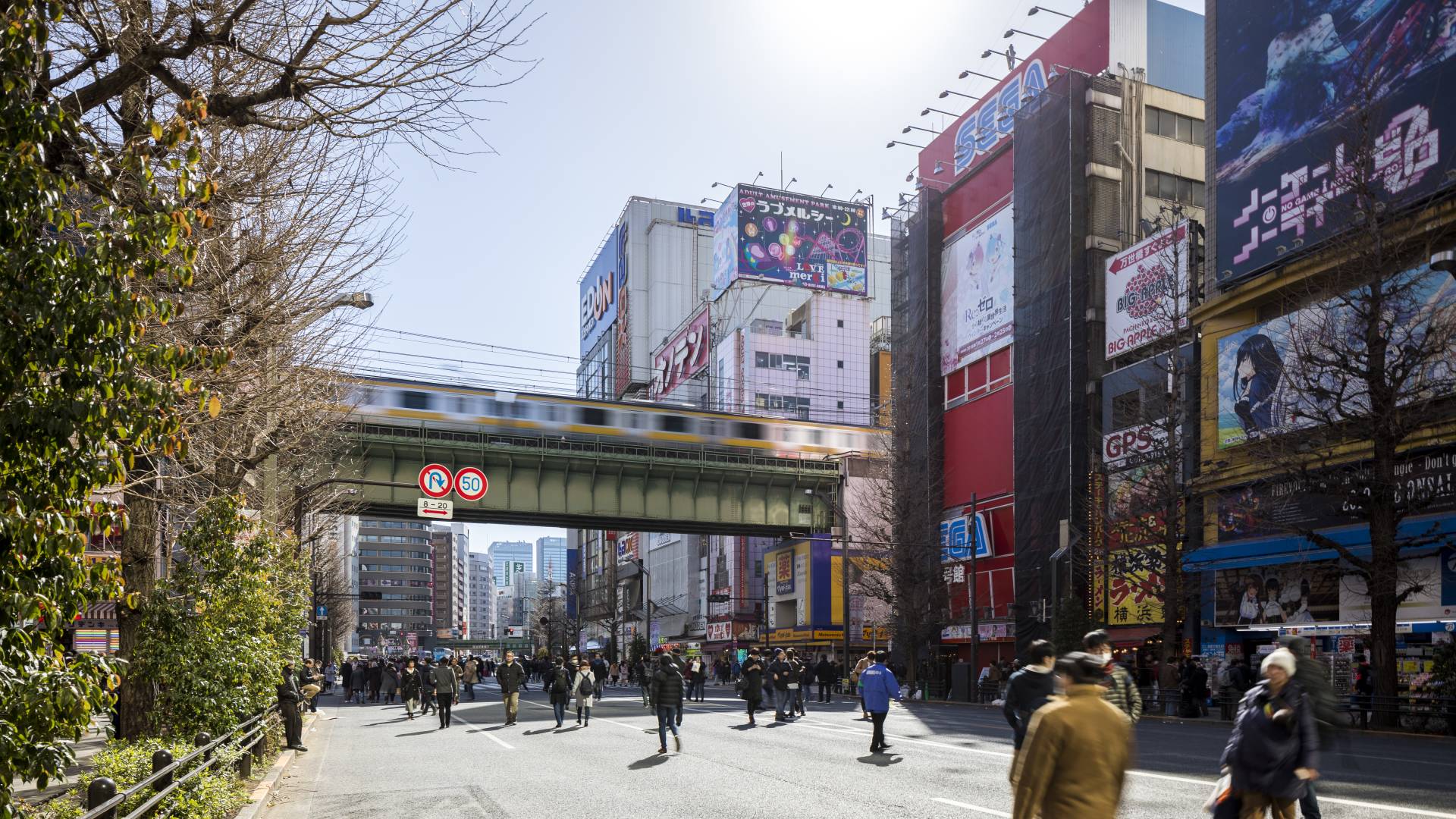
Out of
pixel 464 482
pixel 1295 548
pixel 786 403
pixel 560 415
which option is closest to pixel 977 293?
pixel 560 415

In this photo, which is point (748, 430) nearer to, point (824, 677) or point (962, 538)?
point (962, 538)

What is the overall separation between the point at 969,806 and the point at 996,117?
48.1m

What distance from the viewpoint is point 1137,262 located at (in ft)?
137

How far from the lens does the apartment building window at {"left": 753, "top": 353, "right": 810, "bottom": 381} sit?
93625 mm

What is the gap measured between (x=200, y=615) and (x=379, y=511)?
94.4 feet

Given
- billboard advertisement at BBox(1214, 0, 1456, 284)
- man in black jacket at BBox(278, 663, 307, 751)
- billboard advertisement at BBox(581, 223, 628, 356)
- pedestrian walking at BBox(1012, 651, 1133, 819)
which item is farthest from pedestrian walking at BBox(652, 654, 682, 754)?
billboard advertisement at BBox(581, 223, 628, 356)

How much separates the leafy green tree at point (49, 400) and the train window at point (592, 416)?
4053 cm

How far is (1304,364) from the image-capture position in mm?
24844

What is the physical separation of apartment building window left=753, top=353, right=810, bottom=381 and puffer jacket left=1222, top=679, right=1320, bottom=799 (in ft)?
280

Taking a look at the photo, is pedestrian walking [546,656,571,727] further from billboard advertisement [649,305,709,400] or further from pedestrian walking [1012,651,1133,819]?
billboard advertisement [649,305,709,400]

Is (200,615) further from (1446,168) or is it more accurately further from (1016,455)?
(1016,455)

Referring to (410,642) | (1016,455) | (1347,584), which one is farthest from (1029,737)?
(410,642)

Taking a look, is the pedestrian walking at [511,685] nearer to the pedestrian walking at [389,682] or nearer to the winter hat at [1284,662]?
the pedestrian walking at [389,682]

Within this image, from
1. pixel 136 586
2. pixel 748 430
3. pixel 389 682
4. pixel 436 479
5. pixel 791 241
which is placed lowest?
pixel 389 682
